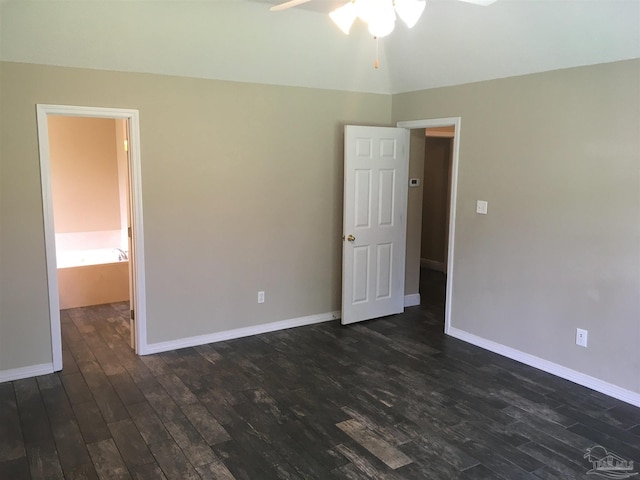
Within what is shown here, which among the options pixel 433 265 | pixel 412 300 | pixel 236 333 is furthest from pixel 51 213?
pixel 433 265

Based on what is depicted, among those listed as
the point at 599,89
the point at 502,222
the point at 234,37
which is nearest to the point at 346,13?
the point at 234,37

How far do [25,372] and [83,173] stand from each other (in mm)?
3081

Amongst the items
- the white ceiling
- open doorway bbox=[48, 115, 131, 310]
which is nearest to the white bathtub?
open doorway bbox=[48, 115, 131, 310]

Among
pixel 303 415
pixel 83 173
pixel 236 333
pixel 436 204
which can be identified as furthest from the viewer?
pixel 436 204

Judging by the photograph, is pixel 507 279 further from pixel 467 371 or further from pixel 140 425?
pixel 140 425

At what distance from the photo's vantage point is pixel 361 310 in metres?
5.19

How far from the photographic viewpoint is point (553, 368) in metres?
3.99

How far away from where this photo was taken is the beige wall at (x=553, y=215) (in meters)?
3.48

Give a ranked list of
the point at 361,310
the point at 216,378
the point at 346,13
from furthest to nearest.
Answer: the point at 361,310 → the point at 216,378 → the point at 346,13

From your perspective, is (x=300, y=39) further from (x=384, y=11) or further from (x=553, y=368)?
(x=553, y=368)

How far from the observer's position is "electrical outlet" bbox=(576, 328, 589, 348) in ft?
12.4

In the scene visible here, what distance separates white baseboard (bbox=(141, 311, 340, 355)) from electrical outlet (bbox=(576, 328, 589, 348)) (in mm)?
2363

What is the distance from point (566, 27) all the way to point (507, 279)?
2.02m

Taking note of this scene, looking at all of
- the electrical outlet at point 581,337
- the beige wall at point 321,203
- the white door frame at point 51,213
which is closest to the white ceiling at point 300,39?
the beige wall at point 321,203
